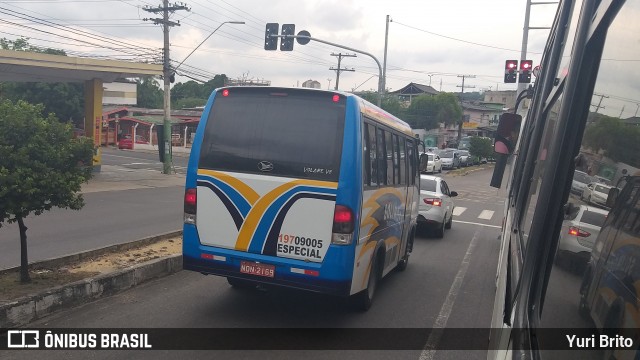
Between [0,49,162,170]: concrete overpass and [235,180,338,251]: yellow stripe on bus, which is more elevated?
[0,49,162,170]: concrete overpass

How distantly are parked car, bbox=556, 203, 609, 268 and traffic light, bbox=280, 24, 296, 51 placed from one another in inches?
767

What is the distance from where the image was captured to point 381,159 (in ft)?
23.6

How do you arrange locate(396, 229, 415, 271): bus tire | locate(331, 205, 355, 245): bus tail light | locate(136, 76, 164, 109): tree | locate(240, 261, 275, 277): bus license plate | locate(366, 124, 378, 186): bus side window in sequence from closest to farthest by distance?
locate(331, 205, 355, 245): bus tail light
locate(240, 261, 275, 277): bus license plate
locate(366, 124, 378, 186): bus side window
locate(396, 229, 415, 271): bus tire
locate(136, 76, 164, 109): tree

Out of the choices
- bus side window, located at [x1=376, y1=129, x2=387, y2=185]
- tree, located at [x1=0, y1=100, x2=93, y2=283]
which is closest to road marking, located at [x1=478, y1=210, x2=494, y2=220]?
bus side window, located at [x1=376, y1=129, x2=387, y2=185]

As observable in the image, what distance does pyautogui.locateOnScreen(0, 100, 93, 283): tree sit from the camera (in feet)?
21.2

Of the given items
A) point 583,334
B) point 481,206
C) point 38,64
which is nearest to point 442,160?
point 481,206

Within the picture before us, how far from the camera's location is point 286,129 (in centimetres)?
638

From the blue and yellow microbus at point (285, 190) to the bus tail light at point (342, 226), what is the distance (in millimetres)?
11

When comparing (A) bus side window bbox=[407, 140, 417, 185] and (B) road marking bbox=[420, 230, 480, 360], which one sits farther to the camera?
(A) bus side window bbox=[407, 140, 417, 185]

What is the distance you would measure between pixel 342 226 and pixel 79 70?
2231cm

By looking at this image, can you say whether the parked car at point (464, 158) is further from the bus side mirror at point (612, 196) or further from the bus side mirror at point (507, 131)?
the bus side mirror at point (612, 196)

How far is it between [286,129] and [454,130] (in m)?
79.4

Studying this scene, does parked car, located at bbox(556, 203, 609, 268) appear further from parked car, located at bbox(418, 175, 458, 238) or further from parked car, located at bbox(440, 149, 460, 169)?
parked car, located at bbox(440, 149, 460, 169)

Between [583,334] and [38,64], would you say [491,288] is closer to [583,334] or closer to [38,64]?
[583,334]
